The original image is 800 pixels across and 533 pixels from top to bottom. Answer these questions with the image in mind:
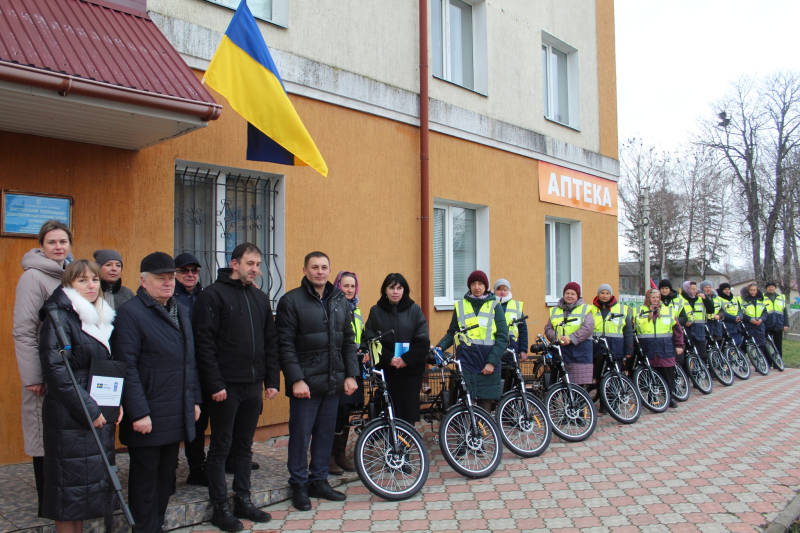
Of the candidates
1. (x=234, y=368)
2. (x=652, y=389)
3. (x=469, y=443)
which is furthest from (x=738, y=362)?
(x=234, y=368)

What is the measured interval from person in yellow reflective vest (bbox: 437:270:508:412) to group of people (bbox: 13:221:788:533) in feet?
0.04

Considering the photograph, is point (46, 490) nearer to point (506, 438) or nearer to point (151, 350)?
point (151, 350)

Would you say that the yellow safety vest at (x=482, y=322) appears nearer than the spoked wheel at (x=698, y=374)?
Yes

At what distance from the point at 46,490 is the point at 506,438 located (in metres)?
4.00

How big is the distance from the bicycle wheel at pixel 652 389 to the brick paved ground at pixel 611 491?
3.02 ft

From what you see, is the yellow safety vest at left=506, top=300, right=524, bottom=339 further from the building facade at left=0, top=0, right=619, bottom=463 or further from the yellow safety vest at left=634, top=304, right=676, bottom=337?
the yellow safety vest at left=634, top=304, right=676, bottom=337

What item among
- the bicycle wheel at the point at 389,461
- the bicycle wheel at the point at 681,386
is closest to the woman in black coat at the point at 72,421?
the bicycle wheel at the point at 389,461

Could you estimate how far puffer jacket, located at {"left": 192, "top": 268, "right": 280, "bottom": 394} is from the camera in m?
4.25

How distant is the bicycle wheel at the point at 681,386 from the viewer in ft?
31.3

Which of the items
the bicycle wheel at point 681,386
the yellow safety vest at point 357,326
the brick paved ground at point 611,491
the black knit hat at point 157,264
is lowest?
the brick paved ground at point 611,491

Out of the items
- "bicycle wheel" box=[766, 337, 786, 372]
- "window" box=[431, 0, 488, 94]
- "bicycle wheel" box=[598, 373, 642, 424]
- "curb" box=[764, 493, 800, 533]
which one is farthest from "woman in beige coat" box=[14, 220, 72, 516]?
"bicycle wheel" box=[766, 337, 786, 372]

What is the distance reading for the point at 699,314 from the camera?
1135cm

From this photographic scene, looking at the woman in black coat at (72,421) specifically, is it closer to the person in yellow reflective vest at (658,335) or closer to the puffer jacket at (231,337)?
the puffer jacket at (231,337)

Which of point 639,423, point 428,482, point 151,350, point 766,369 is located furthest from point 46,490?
point 766,369
